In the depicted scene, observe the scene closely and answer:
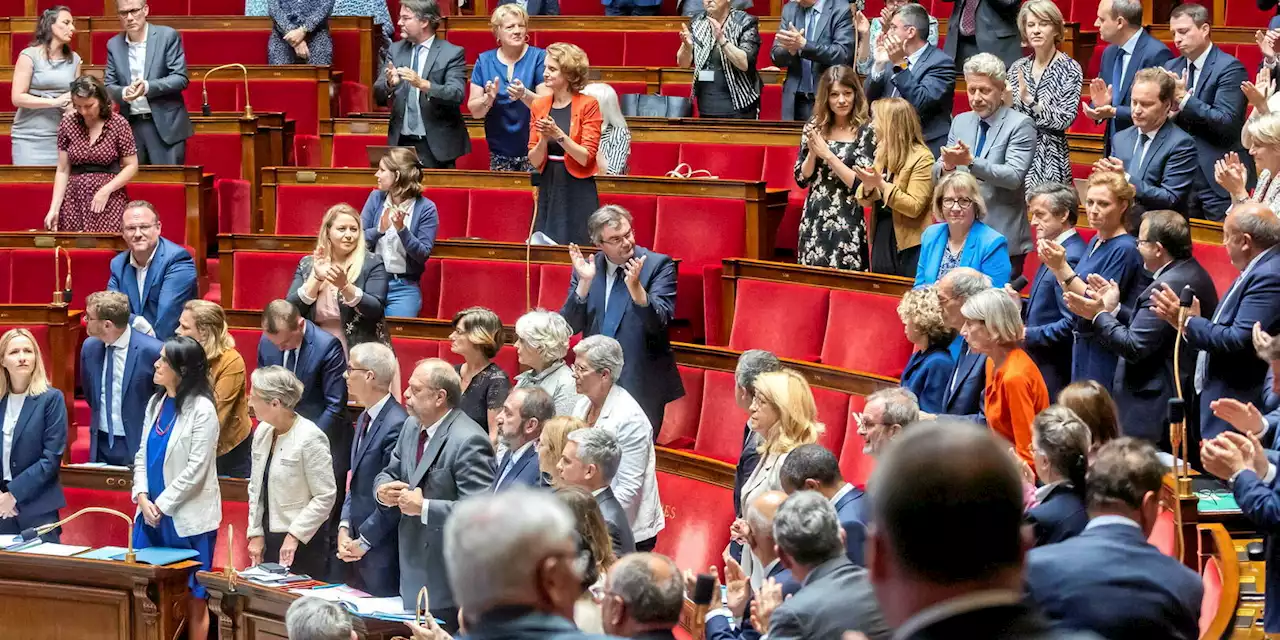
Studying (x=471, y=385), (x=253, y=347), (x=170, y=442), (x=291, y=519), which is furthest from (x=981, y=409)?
(x=253, y=347)

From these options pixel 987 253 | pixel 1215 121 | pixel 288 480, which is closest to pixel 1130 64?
pixel 1215 121

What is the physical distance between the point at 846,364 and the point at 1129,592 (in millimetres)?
2123

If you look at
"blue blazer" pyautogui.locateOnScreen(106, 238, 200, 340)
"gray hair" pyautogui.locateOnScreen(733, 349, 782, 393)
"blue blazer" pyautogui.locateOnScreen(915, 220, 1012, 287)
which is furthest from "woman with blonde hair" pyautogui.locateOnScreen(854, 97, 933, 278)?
"blue blazer" pyautogui.locateOnScreen(106, 238, 200, 340)

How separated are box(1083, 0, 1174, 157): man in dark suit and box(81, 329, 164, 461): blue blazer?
7.37 ft

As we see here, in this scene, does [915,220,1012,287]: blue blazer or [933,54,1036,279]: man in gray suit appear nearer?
[915,220,1012,287]: blue blazer

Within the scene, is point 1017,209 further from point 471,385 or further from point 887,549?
point 887,549

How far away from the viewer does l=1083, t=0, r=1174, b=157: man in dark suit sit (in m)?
3.90

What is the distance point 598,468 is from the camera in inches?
109

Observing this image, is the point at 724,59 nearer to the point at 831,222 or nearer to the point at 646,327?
the point at 831,222

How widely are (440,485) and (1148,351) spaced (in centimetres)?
126

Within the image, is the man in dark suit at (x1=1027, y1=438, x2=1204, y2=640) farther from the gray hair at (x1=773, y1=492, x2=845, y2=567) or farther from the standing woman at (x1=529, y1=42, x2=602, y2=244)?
the standing woman at (x1=529, y1=42, x2=602, y2=244)

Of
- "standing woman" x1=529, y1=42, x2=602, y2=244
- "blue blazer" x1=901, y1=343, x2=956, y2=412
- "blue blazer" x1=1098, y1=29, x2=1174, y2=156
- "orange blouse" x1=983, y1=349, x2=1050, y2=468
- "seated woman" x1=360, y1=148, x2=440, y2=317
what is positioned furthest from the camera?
"seated woman" x1=360, y1=148, x2=440, y2=317

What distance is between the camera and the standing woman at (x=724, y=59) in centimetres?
466

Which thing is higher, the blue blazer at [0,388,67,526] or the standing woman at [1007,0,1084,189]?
the standing woman at [1007,0,1084,189]
